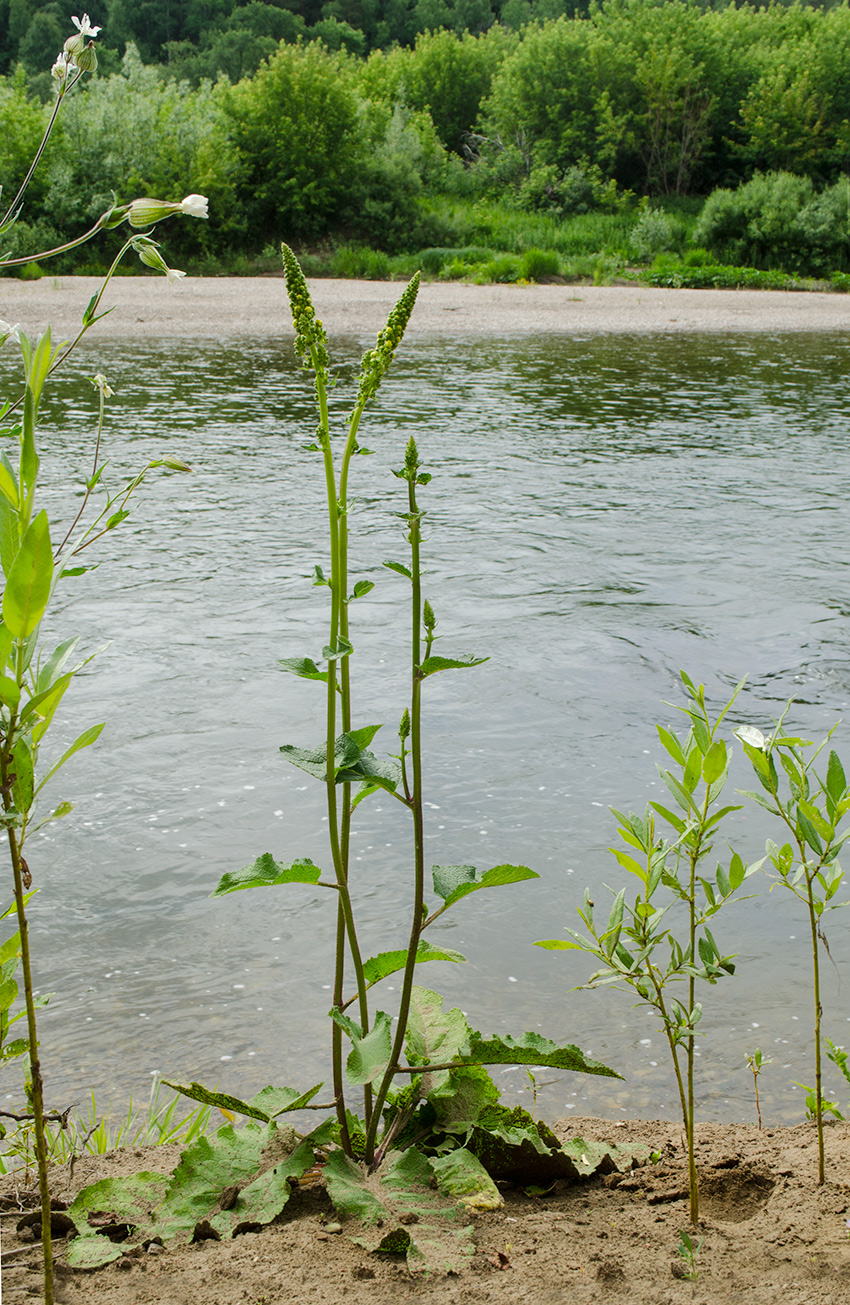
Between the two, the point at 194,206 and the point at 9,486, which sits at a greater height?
the point at 194,206

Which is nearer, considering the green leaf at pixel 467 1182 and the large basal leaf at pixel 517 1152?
the green leaf at pixel 467 1182

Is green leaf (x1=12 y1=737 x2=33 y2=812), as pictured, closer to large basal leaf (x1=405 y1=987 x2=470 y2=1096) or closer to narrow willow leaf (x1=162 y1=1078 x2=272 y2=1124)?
narrow willow leaf (x1=162 y1=1078 x2=272 y2=1124)

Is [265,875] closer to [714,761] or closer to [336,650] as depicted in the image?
[336,650]

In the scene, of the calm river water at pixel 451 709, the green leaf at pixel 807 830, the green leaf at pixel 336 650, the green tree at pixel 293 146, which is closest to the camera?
A: the green leaf at pixel 336 650

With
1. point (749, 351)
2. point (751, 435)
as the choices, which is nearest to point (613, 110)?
point (749, 351)

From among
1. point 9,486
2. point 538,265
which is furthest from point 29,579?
point 538,265

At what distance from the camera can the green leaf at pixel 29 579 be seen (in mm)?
1182

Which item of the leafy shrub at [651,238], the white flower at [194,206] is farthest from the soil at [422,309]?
the white flower at [194,206]

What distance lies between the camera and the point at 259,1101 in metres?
1.87

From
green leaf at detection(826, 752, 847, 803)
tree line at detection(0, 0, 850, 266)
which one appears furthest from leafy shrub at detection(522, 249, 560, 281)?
green leaf at detection(826, 752, 847, 803)

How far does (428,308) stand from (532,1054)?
22.3 meters

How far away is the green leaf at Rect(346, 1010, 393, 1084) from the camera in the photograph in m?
1.55

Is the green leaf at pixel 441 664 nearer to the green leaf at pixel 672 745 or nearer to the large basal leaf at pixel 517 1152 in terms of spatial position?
the green leaf at pixel 672 745

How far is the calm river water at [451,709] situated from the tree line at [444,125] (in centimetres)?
1918
